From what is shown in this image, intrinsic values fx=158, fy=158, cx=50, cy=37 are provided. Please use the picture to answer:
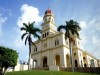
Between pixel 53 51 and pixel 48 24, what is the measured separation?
12.6m

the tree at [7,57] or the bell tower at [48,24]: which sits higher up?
the bell tower at [48,24]

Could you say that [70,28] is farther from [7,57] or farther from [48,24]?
[7,57]

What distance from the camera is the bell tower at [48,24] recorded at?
60.7 metres

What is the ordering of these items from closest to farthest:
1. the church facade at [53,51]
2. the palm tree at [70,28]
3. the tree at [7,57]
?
the tree at [7,57], the palm tree at [70,28], the church facade at [53,51]

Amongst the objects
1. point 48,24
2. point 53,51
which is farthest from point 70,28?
point 48,24

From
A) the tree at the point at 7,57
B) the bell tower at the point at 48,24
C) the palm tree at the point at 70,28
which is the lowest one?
the tree at the point at 7,57

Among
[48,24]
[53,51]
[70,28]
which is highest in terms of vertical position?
[48,24]

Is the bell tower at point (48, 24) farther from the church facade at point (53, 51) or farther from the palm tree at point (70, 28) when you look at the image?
the palm tree at point (70, 28)

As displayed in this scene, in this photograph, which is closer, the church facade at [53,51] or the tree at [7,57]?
the tree at [7,57]

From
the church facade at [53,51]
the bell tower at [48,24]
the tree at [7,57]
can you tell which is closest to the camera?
the tree at [7,57]

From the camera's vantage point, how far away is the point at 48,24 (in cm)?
6141

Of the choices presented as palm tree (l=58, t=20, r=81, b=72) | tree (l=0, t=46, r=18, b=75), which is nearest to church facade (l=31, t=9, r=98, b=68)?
palm tree (l=58, t=20, r=81, b=72)

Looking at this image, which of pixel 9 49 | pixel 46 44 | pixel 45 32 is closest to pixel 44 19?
pixel 45 32

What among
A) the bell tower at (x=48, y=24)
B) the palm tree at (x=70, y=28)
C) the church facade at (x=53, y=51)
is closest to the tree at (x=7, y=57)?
the palm tree at (x=70, y=28)
